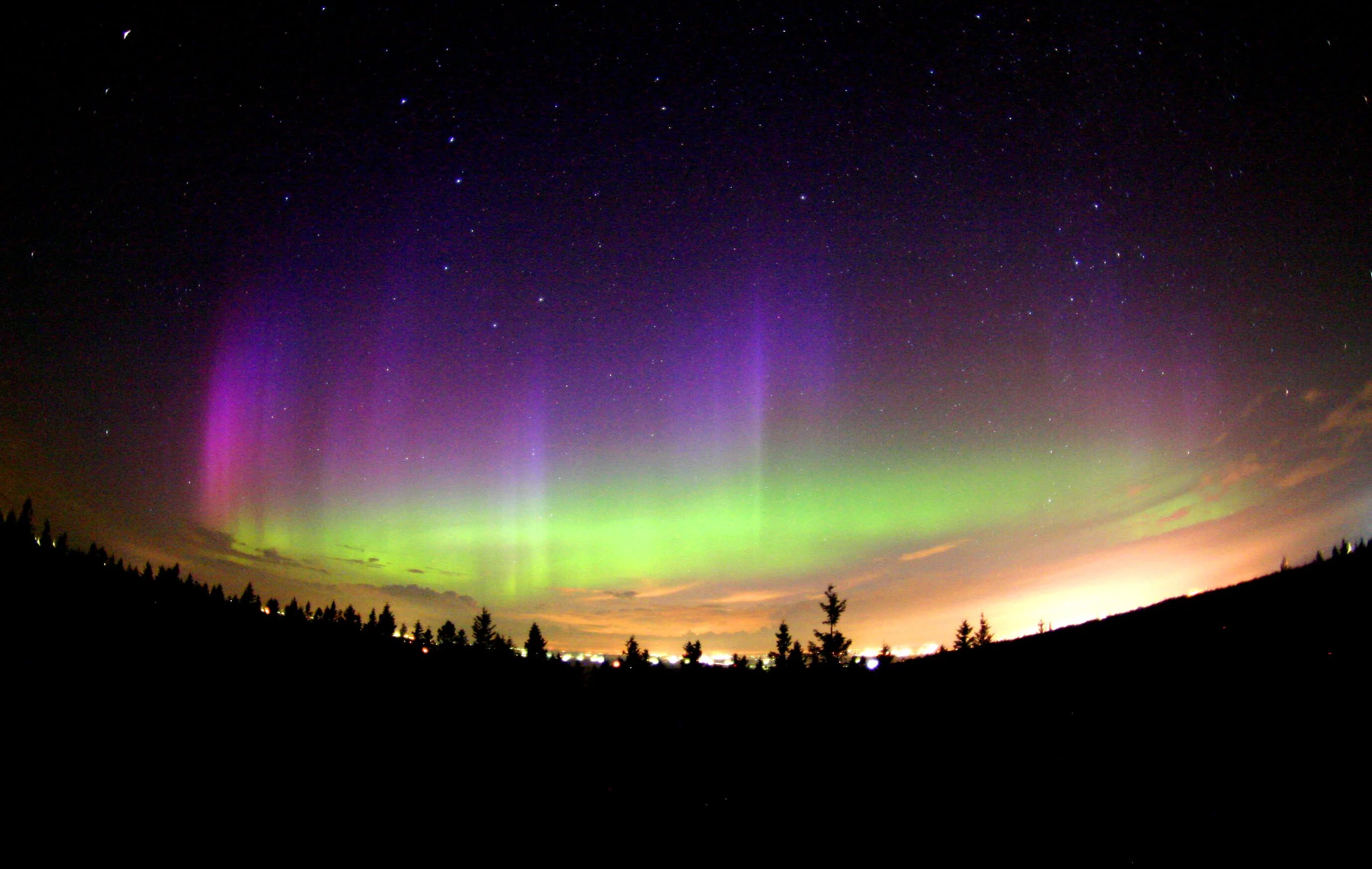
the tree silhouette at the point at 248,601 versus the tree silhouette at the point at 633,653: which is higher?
the tree silhouette at the point at 248,601

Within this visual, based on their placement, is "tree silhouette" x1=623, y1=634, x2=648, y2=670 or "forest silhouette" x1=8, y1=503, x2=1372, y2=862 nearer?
"forest silhouette" x1=8, y1=503, x2=1372, y2=862

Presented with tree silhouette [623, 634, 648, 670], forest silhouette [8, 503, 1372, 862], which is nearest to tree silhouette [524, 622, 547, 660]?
tree silhouette [623, 634, 648, 670]

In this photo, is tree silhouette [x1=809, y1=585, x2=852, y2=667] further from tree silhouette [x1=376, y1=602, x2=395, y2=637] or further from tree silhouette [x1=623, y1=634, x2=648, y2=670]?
tree silhouette [x1=376, y1=602, x2=395, y2=637]

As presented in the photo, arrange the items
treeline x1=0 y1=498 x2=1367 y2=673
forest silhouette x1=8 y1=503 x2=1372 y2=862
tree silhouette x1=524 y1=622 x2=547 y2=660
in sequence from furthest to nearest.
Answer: tree silhouette x1=524 y1=622 x2=547 y2=660, treeline x1=0 y1=498 x2=1367 y2=673, forest silhouette x1=8 y1=503 x2=1372 y2=862

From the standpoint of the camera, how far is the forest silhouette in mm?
10914

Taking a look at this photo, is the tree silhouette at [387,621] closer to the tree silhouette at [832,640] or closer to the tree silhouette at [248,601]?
the tree silhouette at [248,601]

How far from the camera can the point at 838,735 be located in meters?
17.0

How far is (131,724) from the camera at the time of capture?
79.2 feet

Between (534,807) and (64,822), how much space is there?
12.3 meters

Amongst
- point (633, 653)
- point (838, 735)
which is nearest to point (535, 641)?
point (633, 653)

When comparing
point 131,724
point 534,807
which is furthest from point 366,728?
point 534,807

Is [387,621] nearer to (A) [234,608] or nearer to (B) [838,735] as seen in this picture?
(A) [234,608]

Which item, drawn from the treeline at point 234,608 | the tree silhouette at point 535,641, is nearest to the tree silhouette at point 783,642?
the treeline at point 234,608

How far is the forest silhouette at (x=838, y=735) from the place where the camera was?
10914 millimetres
